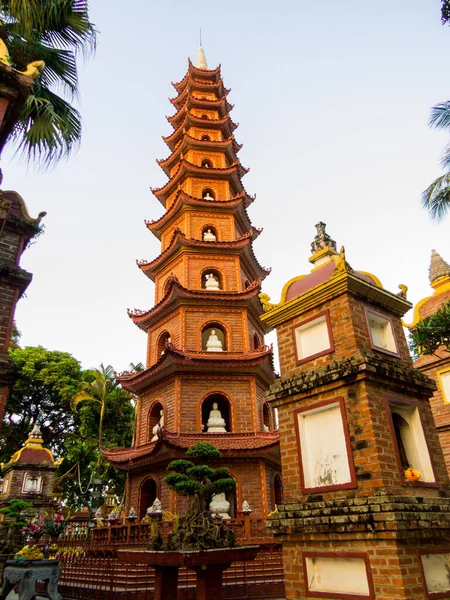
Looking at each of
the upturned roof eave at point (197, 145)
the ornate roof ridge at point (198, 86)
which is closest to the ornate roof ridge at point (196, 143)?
the upturned roof eave at point (197, 145)

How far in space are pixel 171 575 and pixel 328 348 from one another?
16.0 feet

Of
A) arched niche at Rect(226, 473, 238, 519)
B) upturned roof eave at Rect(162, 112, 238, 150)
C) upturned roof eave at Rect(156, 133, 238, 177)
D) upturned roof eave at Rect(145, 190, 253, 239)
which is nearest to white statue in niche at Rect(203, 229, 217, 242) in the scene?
upturned roof eave at Rect(145, 190, 253, 239)

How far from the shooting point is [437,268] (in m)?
15.7

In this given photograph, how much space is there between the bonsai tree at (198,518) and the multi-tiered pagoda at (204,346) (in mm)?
5769

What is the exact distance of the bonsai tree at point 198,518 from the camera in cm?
750

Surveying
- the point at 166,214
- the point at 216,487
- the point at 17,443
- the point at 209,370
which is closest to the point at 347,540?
the point at 216,487

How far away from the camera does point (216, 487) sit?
8.60 metres

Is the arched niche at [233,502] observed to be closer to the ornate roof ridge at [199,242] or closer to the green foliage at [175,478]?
the green foliage at [175,478]

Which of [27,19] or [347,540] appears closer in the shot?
[347,540]

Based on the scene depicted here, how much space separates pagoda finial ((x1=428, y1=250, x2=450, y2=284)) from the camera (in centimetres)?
1553

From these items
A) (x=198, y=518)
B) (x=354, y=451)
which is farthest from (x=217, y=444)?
(x=354, y=451)

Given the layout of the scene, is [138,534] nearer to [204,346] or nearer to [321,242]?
[204,346]

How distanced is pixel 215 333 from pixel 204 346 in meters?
0.72

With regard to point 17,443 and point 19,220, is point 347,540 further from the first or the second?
point 17,443
